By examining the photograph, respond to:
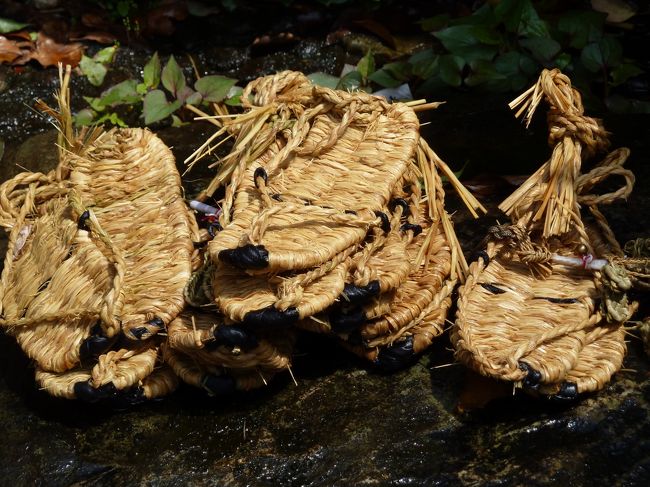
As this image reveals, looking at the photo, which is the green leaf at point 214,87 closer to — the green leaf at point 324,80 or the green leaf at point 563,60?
the green leaf at point 324,80

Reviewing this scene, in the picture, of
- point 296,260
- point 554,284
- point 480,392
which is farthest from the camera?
point 554,284

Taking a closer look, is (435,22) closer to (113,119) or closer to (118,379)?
(113,119)

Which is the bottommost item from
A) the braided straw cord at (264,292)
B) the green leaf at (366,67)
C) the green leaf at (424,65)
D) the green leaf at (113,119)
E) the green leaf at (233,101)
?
the green leaf at (113,119)

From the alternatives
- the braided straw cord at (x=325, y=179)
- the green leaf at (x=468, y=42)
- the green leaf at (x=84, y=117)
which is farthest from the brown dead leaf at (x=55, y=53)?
the braided straw cord at (x=325, y=179)

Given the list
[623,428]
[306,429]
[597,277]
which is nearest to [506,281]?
[597,277]

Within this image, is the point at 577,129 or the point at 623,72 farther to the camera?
the point at 623,72

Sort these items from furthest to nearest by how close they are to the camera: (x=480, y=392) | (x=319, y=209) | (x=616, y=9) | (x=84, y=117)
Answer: (x=84, y=117) → (x=616, y=9) → (x=319, y=209) → (x=480, y=392)

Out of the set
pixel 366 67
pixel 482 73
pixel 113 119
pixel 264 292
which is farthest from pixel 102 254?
pixel 482 73
